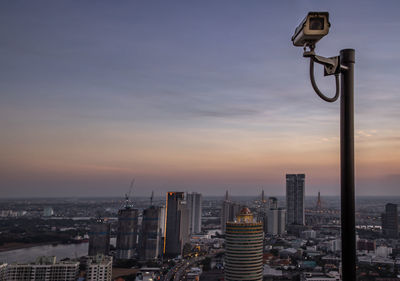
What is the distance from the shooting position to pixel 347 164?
0.57 meters

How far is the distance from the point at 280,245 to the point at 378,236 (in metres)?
6.37

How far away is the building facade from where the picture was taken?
16.0 meters

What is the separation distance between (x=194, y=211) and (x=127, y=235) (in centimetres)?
Result: 1228

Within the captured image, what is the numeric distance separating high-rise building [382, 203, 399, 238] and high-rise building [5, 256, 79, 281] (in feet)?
39.1

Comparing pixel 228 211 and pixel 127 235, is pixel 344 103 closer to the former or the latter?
pixel 127 235

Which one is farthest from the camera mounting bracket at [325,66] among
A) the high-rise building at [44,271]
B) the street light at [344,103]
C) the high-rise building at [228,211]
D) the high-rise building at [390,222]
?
the high-rise building at [228,211]

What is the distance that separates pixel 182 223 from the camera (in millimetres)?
19453

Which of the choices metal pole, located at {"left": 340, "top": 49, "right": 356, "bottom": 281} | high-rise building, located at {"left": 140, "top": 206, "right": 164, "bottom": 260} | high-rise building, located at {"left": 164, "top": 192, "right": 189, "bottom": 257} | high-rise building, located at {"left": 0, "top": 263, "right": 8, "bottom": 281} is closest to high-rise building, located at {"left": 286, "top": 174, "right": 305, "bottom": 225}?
high-rise building, located at {"left": 164, "top": 192, "right": 189, "bottom": 257}

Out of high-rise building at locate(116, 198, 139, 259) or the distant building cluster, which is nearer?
the distant building cluster

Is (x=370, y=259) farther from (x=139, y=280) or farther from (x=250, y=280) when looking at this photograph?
(x=139, y=280)

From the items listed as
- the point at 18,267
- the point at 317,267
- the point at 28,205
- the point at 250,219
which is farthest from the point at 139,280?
the point at 28,205

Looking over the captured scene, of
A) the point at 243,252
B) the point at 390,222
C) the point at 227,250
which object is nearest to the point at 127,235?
the point at 227,250

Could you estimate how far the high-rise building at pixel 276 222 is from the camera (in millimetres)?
24469

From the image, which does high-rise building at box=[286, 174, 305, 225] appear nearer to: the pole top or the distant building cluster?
the distant building cluster
